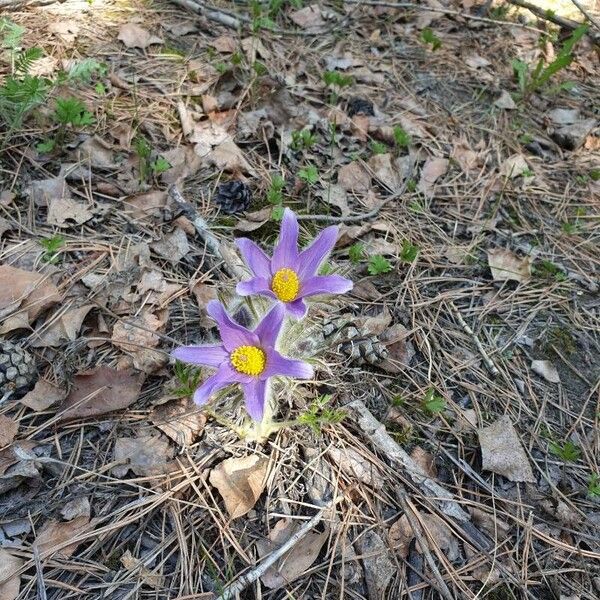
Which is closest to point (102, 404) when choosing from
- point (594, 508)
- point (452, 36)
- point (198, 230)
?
point (198, 230)

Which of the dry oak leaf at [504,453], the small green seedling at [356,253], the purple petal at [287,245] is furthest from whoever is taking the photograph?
the small green seedling at [356,253]

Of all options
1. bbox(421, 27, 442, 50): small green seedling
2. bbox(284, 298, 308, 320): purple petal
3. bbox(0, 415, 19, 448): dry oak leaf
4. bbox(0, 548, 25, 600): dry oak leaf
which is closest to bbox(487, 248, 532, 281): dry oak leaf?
bbox(284, 298, 308, 320): purple petal

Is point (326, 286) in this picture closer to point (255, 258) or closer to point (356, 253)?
point (255, 258)

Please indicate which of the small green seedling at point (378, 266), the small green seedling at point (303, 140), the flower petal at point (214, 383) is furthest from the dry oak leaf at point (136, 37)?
the flower petal at point (214, 383)

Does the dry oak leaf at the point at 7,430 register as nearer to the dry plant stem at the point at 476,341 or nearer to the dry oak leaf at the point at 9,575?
the dry oak leaf at the point at 9,575

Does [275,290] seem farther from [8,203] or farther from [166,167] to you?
[8,203]

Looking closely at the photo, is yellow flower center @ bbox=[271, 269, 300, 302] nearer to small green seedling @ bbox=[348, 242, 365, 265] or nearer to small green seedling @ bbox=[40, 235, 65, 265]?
small green seedling @ bbox=[348, 242, 365, 265]

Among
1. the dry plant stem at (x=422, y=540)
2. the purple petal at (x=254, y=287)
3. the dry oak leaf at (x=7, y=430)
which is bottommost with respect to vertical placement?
the dry oak leaf at (x=7, y=430)
